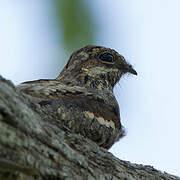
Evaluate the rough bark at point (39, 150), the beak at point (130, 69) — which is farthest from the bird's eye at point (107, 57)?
the rough bark at point (39, 150)

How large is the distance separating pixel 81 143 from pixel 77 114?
0.43 m

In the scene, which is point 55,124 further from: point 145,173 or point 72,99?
point 145,173

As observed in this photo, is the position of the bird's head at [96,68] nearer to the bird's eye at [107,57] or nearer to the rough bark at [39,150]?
the bird's eye at [107,57]

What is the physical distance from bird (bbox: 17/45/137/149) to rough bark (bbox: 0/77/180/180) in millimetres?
314

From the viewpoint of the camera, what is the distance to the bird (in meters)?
3.50

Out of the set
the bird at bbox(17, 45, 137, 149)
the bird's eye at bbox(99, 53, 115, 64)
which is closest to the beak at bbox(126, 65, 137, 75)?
the bird at bbox(17, 45, 137, 149)

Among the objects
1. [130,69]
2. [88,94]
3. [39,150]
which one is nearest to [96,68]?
[130,69]

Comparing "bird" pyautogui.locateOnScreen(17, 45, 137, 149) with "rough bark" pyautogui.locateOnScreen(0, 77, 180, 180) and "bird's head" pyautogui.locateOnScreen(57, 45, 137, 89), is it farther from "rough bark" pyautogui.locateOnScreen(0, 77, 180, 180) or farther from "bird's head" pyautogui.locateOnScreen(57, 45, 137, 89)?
"rough bark" pyautogui.locateOnScreen(0, 77, 180, 180)

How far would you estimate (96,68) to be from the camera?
5.27 m

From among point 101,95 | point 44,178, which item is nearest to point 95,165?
point 44,178

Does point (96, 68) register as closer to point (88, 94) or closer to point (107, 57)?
point (107, 57)

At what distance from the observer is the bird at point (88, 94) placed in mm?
3498

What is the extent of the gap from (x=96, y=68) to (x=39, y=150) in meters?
2.83

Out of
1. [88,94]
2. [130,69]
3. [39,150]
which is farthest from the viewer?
[130,69]
